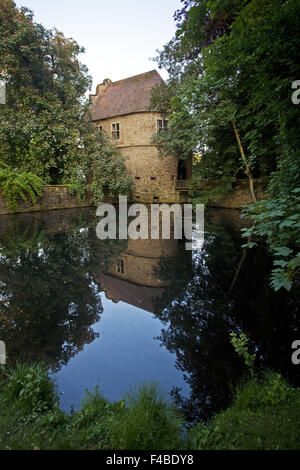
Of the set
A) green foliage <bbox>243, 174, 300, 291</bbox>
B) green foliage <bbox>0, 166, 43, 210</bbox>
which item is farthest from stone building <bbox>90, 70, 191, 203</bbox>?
green foliage <bbox>243, 174, 300, 291</bbox>

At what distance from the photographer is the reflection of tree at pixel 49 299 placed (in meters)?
2.99

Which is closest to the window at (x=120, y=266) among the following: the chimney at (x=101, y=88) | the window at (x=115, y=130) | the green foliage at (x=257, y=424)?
the green foliage at (x=257, y=424)

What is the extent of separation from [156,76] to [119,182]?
426 inches

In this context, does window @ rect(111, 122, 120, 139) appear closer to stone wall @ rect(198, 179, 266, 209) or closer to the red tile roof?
stone wall @ rect(198, 179, 266, 209)

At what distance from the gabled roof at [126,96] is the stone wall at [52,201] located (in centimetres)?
772

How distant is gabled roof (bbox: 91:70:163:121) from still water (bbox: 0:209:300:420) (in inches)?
677

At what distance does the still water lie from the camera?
2486mm

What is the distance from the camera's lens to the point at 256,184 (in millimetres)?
15383

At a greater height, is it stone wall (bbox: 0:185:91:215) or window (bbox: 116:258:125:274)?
stone wall (bbox: 0:185:91:215)

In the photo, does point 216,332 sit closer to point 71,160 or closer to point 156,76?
point 71,160

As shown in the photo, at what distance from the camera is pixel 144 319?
377 cm

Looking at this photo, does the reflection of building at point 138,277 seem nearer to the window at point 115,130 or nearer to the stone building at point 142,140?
the stone building at point 142,140

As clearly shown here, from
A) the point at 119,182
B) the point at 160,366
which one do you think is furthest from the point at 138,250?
the point at 119,182

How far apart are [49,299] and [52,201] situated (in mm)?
13360
